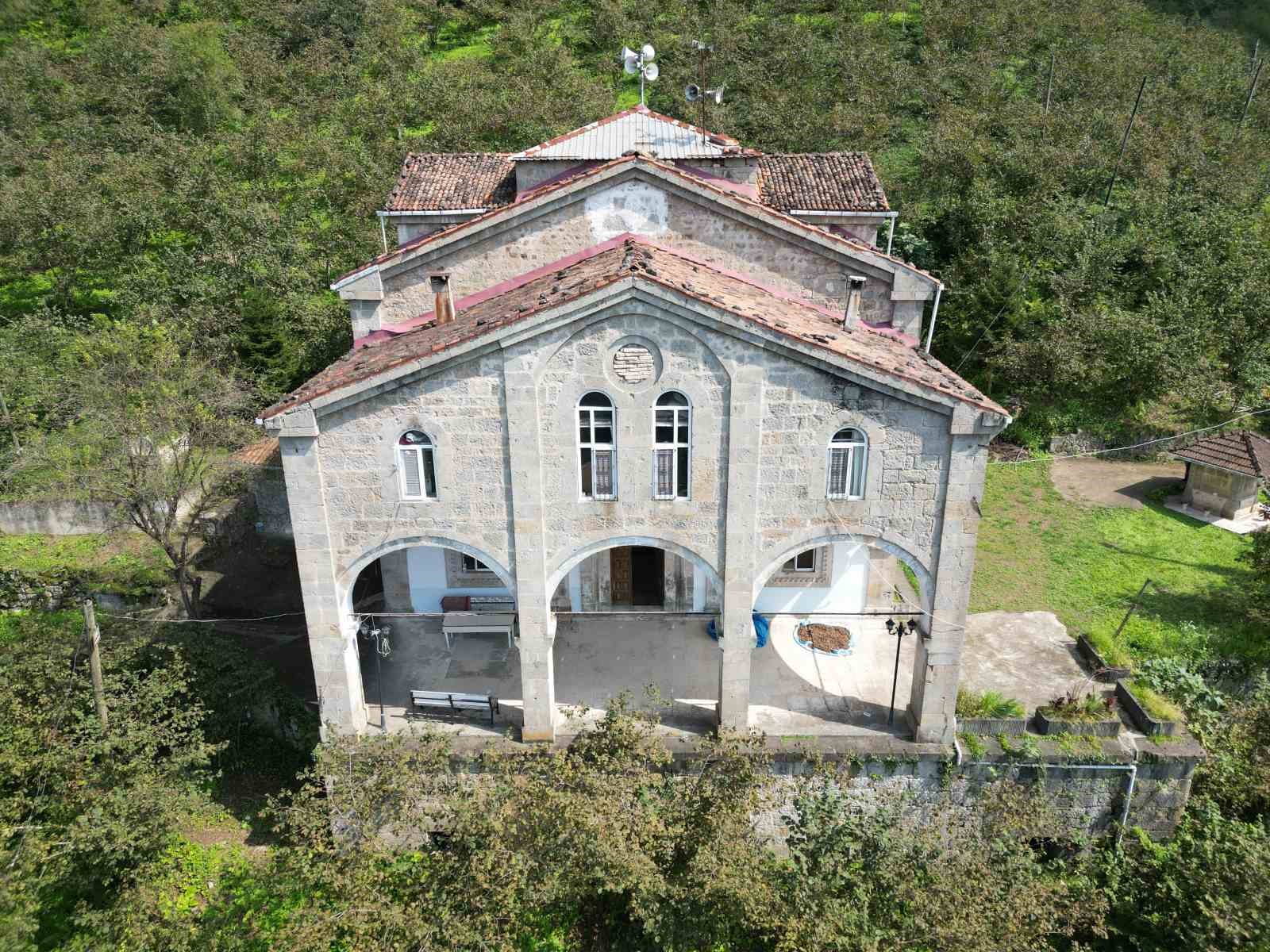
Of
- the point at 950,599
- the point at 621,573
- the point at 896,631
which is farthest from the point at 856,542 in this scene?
the point at 621,573

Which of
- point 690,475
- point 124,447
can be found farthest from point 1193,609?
point 124,447

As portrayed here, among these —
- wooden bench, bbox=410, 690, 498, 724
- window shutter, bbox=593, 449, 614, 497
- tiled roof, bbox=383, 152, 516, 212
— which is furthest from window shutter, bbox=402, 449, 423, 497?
tiled roof, bbox=383, 152, 516, 212

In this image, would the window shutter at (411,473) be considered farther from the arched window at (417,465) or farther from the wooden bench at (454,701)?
the wooden bench at (454,701)

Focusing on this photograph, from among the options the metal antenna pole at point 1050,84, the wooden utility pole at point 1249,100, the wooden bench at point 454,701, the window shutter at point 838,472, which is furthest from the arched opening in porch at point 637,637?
the wooden utility pole at point 1249,100

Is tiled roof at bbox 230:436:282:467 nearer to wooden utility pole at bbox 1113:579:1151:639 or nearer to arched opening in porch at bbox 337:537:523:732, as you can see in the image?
arched opening in porch at bbox 337:537:523:732

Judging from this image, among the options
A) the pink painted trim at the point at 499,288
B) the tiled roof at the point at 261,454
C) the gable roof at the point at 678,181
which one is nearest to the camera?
the gable roof at the point at 678,181

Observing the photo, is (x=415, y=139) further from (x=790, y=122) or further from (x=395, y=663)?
(x=395, y=663)
